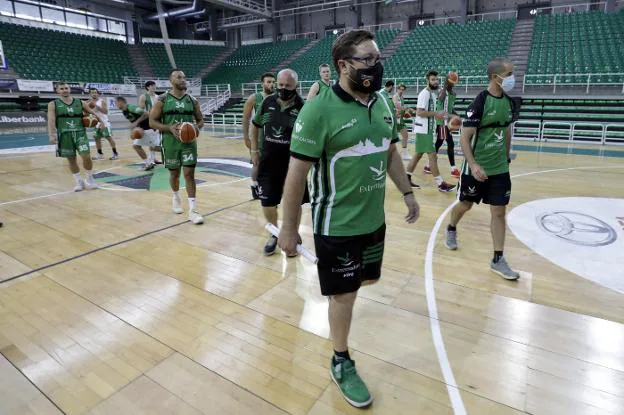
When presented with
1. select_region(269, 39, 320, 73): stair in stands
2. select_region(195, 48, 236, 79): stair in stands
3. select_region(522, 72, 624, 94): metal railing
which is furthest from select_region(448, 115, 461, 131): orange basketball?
select_region(195, 48, 236, 79): stair in stands

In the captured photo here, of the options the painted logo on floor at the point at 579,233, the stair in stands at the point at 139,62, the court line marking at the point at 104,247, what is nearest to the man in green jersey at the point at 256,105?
the court line marking at the point at 104,247

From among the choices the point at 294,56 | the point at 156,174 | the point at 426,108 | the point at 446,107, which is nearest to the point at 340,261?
the point at 426,108

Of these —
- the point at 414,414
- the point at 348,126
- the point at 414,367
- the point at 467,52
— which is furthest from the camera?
the point at 467,52

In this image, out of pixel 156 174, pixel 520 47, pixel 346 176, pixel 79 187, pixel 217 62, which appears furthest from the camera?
pixel 217 62

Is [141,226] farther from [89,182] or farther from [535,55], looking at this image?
[535,55]

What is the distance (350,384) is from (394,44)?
2503 cm

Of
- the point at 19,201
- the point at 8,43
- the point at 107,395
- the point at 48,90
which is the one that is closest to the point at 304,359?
the point at 107,395

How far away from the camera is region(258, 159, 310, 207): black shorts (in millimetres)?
3863

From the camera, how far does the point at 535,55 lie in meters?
17.8

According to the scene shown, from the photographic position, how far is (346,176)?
1903mm

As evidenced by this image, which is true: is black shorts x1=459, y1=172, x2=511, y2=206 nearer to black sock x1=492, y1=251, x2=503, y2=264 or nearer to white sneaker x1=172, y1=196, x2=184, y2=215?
black sock x1=492, y1=251, x2=503, y2=264

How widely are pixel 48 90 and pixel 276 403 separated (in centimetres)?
2382

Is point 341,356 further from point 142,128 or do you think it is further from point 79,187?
point 142,128

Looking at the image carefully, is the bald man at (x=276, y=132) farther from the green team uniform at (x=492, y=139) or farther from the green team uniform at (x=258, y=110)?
the green team uniform at (x=492, y=139)
